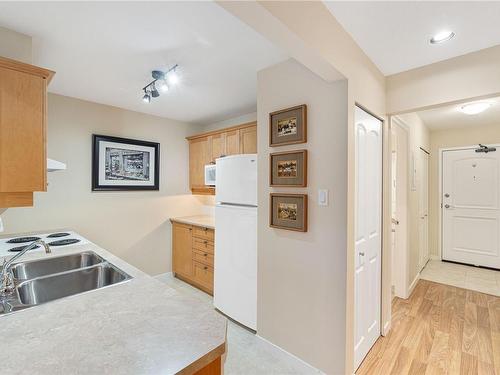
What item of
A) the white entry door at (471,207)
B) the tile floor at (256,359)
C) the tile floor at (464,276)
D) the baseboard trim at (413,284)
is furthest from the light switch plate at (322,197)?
the white entry door at (471,207)

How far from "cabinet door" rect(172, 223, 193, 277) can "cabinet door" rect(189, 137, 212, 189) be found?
717 millimetres

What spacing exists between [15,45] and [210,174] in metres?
2.21

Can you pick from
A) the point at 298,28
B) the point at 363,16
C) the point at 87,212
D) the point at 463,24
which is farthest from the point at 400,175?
the point at 87,212

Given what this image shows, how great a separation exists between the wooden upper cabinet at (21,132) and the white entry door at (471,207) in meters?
5.51

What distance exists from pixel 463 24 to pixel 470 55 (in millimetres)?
414

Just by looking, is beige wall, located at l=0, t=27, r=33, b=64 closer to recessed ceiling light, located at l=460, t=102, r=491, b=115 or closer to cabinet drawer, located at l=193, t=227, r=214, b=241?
cabinet drawer, located at l=193, t=227, r=214, b=241

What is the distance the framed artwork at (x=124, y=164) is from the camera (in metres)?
3.06

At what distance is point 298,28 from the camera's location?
3.98ft

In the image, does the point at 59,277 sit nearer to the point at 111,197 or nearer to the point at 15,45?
the point at 15,45

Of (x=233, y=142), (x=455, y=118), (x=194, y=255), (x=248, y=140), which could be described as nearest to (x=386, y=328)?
(x=194, y=255)

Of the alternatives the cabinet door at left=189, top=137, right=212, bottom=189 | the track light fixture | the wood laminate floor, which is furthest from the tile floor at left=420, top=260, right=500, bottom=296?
the track light fixture

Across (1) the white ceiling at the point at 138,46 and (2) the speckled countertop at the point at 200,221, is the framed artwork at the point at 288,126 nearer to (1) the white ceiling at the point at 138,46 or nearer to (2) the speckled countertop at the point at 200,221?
(1) the white ceiling at the point at 138,46

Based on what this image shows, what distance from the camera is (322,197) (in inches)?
69.8

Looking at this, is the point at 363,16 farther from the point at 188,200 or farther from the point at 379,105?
the point at 188,200
